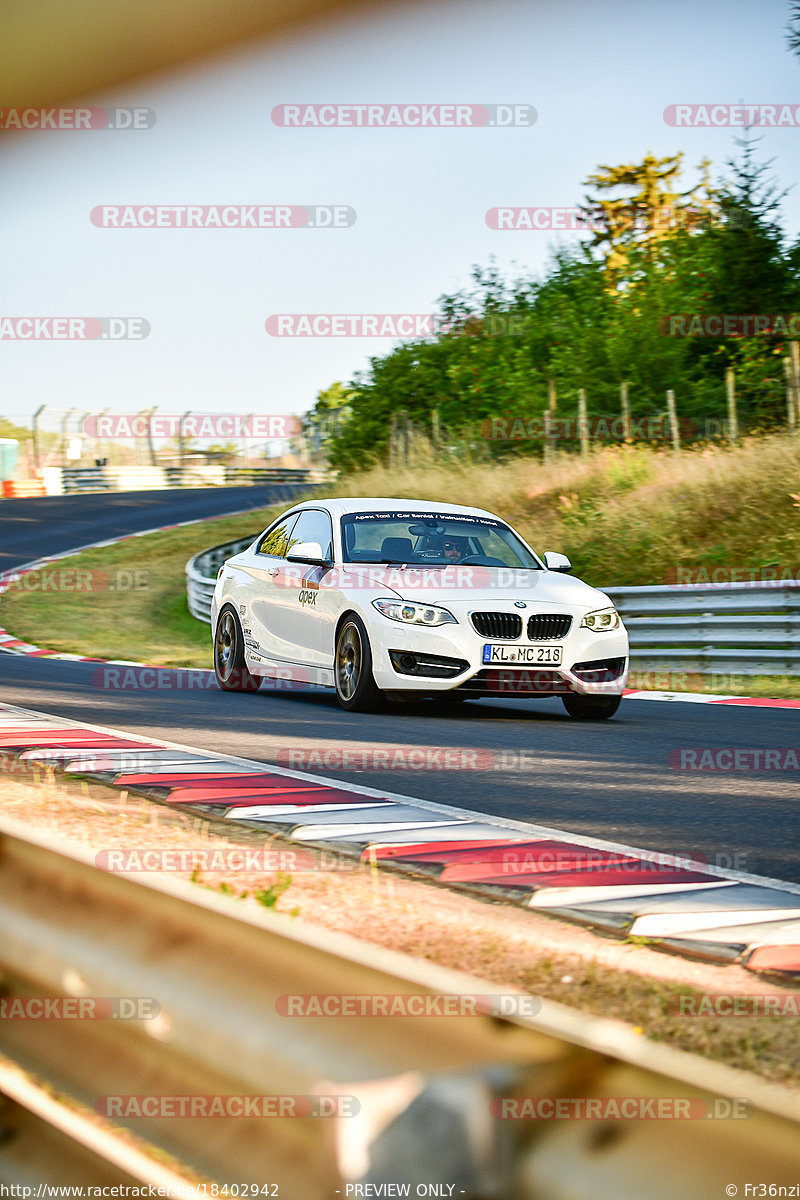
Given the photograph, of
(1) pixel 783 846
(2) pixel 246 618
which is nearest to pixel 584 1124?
(1) pixel 783 846

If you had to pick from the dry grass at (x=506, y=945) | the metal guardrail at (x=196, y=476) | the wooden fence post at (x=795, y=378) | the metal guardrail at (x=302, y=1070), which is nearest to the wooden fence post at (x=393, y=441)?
the metal guardrail at (x=196, y=476)

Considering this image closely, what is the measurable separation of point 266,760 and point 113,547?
24555mm

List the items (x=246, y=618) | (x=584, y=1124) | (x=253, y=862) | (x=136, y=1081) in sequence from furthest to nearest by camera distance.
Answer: (x=246, y=618) < (x=253, y=862) < (x=136, y=1081) < (x=584, y=1124)

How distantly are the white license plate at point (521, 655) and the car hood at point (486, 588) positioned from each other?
31 centimetres

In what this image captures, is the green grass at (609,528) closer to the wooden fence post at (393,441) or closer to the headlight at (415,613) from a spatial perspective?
the wooden fence post at (393,441)

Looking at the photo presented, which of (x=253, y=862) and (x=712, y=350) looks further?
(x=712, y=350)

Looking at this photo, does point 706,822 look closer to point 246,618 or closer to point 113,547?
point 246,618

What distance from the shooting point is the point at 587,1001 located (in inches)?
125

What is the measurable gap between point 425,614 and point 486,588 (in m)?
0.65

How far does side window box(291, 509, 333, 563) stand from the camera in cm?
1073

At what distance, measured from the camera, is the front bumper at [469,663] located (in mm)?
9391

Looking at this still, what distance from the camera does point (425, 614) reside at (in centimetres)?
945

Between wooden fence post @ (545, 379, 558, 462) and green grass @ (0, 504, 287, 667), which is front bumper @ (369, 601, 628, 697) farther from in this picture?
wooden fence post @ (545, 379, 558, 462)

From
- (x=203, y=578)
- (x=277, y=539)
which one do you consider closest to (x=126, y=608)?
(x=203, y=578)
